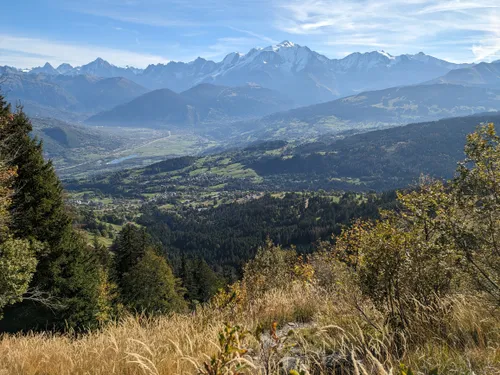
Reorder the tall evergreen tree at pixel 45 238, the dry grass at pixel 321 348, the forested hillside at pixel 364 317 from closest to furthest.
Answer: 1. the dry grass at pixel 321 348
2. the forested hillside at pixel 364 317
3. the tall evergreen tree at pixel 45 238

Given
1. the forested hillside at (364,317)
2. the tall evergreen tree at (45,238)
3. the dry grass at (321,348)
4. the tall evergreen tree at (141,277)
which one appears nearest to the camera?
the dry grass at (321,348)

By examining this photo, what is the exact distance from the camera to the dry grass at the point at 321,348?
128 inches

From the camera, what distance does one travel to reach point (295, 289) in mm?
9469

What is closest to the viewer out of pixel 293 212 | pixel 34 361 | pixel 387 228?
pixel 34 361

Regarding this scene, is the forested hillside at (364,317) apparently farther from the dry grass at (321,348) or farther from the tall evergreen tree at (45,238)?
the tall evergreen tree at (45,238)

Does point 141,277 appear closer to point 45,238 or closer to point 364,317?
point 45,238

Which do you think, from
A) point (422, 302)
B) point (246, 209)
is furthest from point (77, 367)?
point (246, 209)

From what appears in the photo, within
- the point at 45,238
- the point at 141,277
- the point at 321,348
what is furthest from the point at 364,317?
the point at 141,277

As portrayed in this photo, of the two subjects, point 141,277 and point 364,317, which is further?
point 141,277

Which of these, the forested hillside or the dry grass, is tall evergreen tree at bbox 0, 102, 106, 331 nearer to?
the forested hillside

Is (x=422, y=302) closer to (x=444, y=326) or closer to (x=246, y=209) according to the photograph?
(x=444, y=326)

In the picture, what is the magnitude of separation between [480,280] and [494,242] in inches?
35.3

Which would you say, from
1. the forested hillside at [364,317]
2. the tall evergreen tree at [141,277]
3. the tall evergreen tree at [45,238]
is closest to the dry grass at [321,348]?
the forested hillside at [364,317]

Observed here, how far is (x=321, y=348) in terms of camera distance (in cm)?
436
